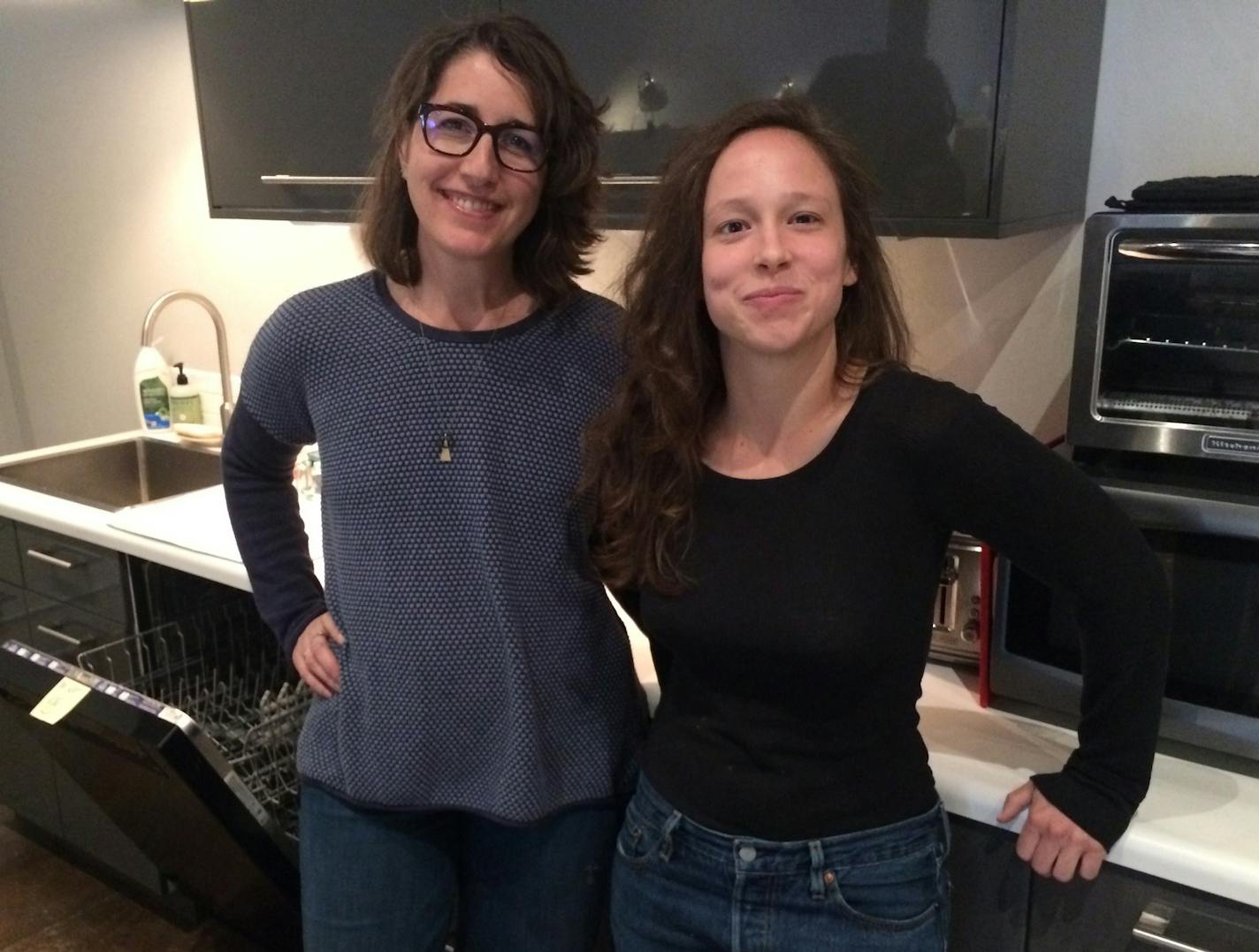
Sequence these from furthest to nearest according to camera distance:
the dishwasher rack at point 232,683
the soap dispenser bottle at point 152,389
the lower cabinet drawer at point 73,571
Answer: 1. the soap dispenser bottle at point 152,389
2. the lower cabinet drawer at point 73,571
3. the dishwasher rack at point 232,683

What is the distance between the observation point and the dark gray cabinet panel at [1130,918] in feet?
3.30

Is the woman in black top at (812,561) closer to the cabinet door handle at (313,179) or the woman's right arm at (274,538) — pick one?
the woman's right arm at (274,538)

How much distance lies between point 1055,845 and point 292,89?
159 cm

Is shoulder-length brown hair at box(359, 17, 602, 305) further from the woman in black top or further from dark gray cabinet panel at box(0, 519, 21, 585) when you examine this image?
dark gray cabinet panel at box(0, 519, 21, 585)

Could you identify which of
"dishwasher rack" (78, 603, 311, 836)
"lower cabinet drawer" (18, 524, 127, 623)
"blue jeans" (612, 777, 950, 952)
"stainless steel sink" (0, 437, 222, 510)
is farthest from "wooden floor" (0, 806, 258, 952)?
"blue jeans" (612, 777, 950, 952)

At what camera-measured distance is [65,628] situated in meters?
2.17

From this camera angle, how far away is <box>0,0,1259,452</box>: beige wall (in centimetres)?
145

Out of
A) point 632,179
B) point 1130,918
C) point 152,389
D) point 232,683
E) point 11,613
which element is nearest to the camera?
point 1130,918

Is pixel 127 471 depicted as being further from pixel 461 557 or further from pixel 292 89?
pixel 461 557

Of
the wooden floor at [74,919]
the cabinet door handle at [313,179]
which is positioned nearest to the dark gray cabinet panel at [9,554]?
the wooden floor at [74,919]

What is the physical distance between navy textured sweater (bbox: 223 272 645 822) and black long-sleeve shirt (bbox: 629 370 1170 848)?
0.53ft

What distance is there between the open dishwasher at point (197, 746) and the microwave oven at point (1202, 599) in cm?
109

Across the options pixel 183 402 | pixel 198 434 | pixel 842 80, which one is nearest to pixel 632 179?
pixel 842 80

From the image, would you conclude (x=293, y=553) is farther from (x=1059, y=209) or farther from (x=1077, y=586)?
(x=1059, y=209)
